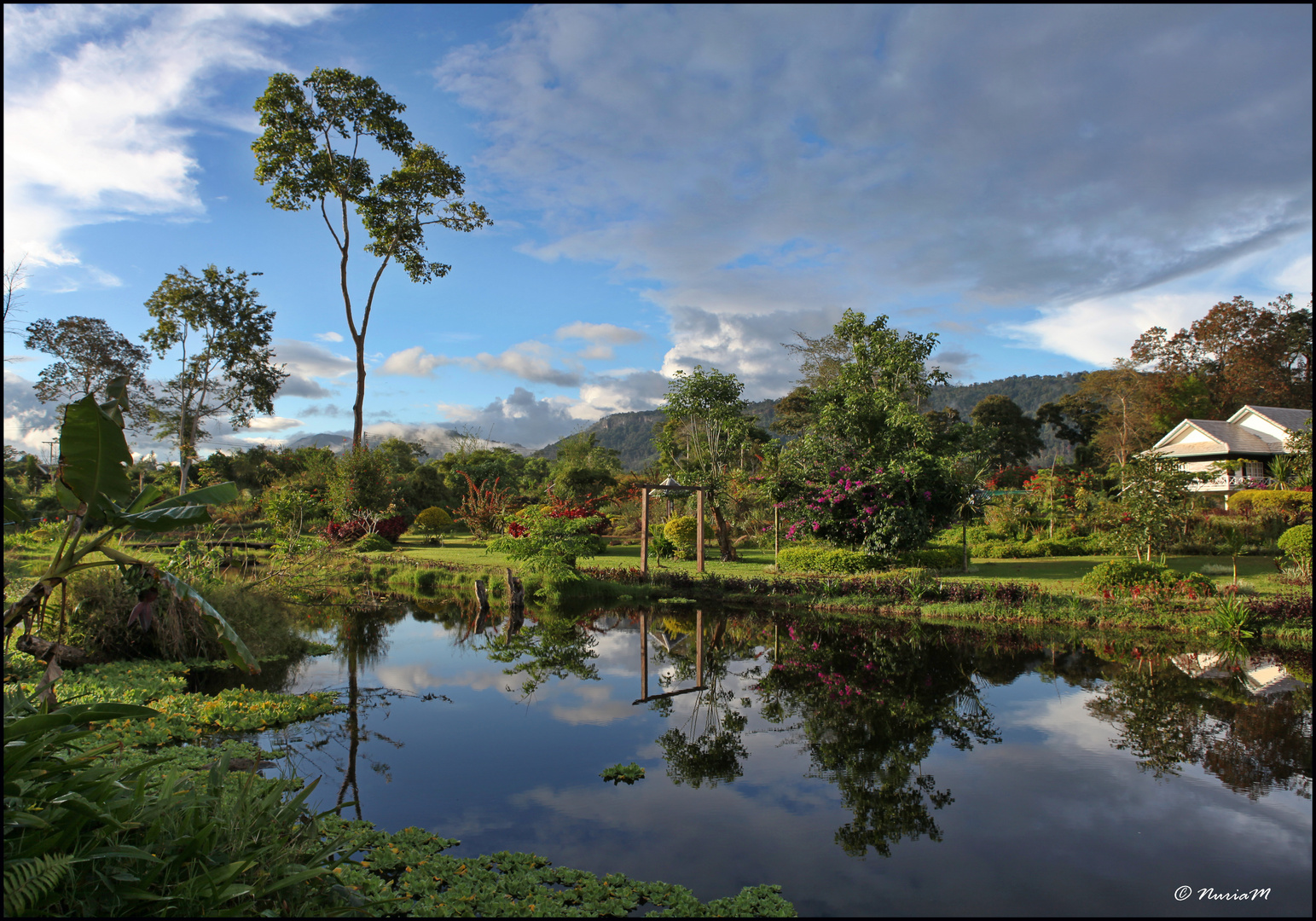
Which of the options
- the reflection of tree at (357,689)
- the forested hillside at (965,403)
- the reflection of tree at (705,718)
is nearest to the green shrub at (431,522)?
the reflection of tree at (357,689)

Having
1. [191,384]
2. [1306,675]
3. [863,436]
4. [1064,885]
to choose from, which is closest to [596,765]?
[1064,885]

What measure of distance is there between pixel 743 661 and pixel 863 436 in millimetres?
6976

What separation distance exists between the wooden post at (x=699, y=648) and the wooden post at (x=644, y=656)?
2.33ft

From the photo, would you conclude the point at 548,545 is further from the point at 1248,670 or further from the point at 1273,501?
the point at 1273,501

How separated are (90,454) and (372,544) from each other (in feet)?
63.5

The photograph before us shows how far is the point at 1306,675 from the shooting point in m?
8.98

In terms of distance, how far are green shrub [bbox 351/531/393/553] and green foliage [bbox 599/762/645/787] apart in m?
15.8

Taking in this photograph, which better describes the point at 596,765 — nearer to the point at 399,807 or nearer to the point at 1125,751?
the point at 399,807

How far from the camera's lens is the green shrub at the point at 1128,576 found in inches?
490

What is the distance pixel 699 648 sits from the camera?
37.3 feet

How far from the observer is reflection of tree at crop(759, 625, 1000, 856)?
5.62 metres

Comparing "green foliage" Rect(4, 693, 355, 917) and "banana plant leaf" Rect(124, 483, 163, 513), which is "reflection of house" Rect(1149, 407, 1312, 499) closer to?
"green foliage" Rect(4, 693, 355, 917)

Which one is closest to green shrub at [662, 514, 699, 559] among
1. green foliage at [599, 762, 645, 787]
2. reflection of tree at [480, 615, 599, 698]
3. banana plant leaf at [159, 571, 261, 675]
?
reflection of tree at [480, 615, 599, 698]

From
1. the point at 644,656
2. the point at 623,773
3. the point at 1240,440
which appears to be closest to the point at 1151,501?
the point at 644,656
